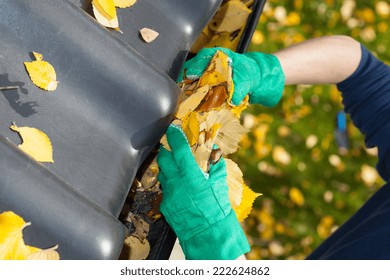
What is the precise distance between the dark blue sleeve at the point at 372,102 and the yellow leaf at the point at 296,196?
1049 mm

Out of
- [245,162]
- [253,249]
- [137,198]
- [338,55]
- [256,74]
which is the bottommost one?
[253,249]

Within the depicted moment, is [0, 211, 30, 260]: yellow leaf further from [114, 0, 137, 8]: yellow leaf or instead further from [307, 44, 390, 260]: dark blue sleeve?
[307, 44, 390, 260]: dark blue sleeve

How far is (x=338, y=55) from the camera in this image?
1.70 meters

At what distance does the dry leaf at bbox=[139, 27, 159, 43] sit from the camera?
95cm

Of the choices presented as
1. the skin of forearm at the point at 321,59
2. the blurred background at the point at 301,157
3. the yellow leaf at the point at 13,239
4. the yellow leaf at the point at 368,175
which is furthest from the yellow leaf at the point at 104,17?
the yellow leaf at the point at 368,175

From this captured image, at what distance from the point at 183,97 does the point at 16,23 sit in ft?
1.20

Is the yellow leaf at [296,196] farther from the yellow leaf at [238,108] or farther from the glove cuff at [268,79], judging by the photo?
the yellow leaf at [238,108]

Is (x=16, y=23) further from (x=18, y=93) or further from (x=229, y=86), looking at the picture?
(x=229, y=86)

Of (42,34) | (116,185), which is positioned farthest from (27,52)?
(116,185)

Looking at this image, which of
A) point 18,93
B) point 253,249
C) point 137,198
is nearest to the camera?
point 18,93

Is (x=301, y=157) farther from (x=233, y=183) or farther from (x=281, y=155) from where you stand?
(x=233, y=183)

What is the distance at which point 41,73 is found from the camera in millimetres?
796

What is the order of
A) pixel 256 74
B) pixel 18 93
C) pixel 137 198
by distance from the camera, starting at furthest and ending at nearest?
pixel 256 74
pixel 137 198
pixel 18 93

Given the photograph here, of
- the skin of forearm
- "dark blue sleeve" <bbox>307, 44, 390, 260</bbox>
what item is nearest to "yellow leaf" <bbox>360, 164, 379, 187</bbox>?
"dark blue sleeve" <bbox>307, 44, 390, 260</bbox>
